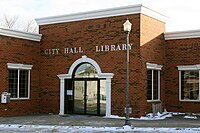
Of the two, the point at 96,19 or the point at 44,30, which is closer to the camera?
the point at 96,19

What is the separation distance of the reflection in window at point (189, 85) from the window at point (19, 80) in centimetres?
972

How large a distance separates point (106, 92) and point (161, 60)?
439 cm

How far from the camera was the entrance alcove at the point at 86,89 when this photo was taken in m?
19.5

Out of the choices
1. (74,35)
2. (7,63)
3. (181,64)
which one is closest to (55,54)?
(74,35)

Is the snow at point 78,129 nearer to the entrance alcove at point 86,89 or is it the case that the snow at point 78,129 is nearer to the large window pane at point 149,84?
the entrance alcove at point 86,89

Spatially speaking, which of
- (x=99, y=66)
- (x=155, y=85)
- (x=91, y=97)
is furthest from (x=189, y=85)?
(x=91, y=97)

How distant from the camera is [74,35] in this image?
20.9 m

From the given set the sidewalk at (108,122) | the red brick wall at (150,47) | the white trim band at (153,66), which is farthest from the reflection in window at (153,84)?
the sidewalk at (108,122)

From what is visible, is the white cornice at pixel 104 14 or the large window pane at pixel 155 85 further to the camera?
the large window pane at pixel 155 85

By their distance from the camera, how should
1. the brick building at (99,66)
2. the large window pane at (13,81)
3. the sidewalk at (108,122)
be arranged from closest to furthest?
the sidewalk at (108,122) < the brick building at (99,66) < the large window pane at (13,81)

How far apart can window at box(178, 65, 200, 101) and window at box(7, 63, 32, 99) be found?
31.5 feet

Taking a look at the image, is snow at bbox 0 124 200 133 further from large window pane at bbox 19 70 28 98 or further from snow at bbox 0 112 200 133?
large window pane at bbox 19 70 28 98

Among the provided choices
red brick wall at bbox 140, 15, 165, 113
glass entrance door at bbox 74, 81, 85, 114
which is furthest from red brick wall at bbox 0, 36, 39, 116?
red brick wall at bbox 140, 15, 165, 113

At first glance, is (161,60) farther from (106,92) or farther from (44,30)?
(44,30)
